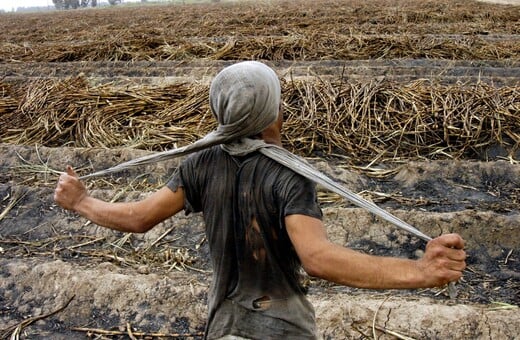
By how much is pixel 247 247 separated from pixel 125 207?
1.37 feet

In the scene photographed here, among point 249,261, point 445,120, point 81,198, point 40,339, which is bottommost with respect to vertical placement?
point 40,339

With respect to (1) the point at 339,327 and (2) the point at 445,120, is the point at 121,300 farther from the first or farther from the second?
(2) the point at 445,120

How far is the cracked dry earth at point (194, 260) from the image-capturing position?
10.8 ft

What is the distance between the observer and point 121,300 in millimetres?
3619

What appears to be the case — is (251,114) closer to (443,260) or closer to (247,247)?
(247,247)

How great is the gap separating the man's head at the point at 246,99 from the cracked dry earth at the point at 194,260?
1.85m

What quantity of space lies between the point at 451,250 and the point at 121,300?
8.52ft

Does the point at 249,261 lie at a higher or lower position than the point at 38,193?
higher

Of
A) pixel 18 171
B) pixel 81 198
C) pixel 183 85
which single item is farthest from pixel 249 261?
pixel 183 85

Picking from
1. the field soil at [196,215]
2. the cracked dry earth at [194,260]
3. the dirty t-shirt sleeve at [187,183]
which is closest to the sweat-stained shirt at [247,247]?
the dirty t-shirt sleeve at [187,183]

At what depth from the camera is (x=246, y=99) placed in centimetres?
164

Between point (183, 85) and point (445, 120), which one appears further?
point (183, 85)

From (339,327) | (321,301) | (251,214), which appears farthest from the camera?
(321,301)

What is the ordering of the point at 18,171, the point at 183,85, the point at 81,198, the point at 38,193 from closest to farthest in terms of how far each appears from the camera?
the point at 81,198, the point at 38,193, the point at 18,171, the point at 183,85
